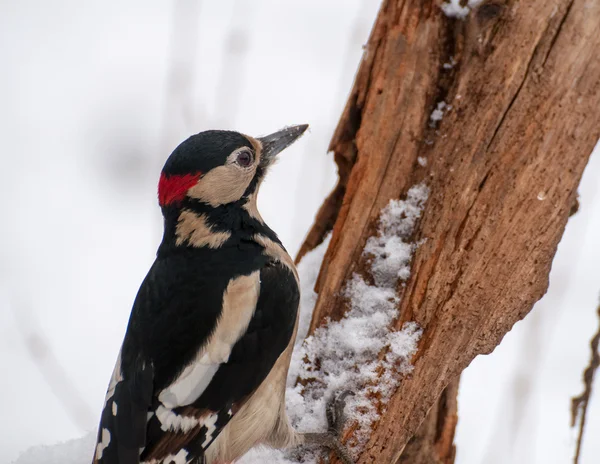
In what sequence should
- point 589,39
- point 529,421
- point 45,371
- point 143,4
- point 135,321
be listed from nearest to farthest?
point 589,39, point 135,321, point 529,421, point 45,371, point 143,4

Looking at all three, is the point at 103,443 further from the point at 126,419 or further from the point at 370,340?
the point at 370,340

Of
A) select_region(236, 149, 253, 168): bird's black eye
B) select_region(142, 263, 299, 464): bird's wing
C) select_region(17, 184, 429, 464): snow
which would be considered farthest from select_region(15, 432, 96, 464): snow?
select_region(236, 149, 253, 168): bird's black eye

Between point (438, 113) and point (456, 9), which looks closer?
point (456, 9)

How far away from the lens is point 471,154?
105 inches

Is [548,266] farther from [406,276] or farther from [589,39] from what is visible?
[589,39]

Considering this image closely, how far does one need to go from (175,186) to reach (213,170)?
0.56 ft

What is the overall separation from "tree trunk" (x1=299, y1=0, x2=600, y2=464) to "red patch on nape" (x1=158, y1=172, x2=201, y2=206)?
2.23 ft

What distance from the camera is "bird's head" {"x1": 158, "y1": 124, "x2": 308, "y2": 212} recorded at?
2.95 metres

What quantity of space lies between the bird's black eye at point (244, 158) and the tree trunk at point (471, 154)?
1.60 ft

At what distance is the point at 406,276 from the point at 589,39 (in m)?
1.03

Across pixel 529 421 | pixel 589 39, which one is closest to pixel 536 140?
pixel 589 39

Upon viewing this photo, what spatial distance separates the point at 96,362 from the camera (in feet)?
17.9

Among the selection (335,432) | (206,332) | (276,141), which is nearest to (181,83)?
(276,141)

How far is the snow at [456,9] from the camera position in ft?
8.60
